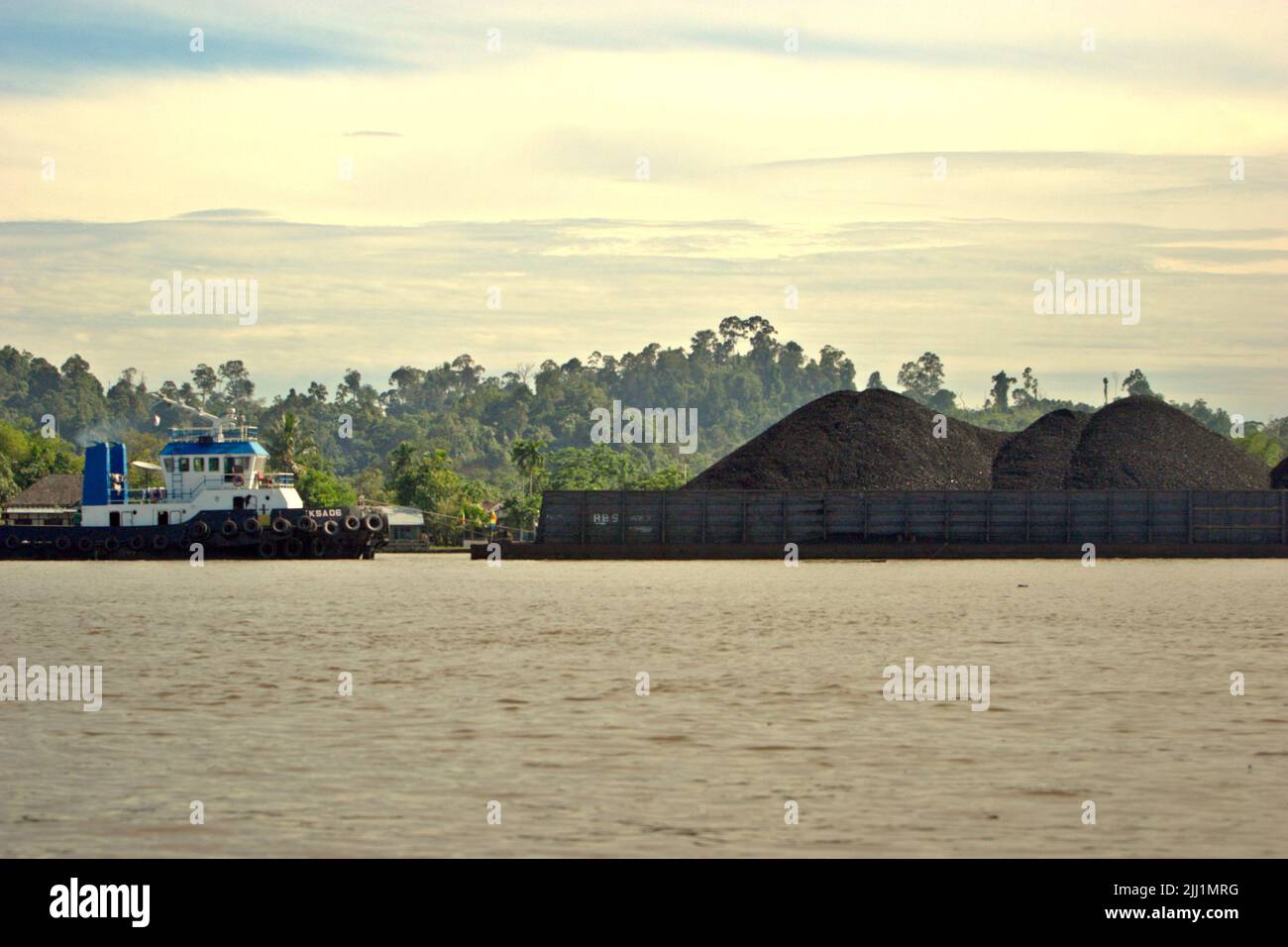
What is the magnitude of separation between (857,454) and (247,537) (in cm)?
3566

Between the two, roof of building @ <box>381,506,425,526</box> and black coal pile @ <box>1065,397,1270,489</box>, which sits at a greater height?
black coal pile @ <box>1065,397,1270,489</box>

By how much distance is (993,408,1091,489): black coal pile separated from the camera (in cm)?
9875

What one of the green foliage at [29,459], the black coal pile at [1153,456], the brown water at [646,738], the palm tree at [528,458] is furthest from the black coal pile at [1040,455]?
the green foliage at [29,459]

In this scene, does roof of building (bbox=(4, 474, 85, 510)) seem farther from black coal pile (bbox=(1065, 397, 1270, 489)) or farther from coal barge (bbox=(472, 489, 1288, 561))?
black coal pile (bbox=(1065, 397, 1270, 489))

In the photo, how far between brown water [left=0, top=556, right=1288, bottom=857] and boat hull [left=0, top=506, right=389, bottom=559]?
136ft

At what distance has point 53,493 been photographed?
11825 cm

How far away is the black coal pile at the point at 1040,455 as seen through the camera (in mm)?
98750

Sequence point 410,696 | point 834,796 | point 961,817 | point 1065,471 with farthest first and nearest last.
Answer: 1. point 1065,471
2. point 410,696
3. point 834,796
4. point 961,817

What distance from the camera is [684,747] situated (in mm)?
16781

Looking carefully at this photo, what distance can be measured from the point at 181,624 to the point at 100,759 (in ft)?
64.9
